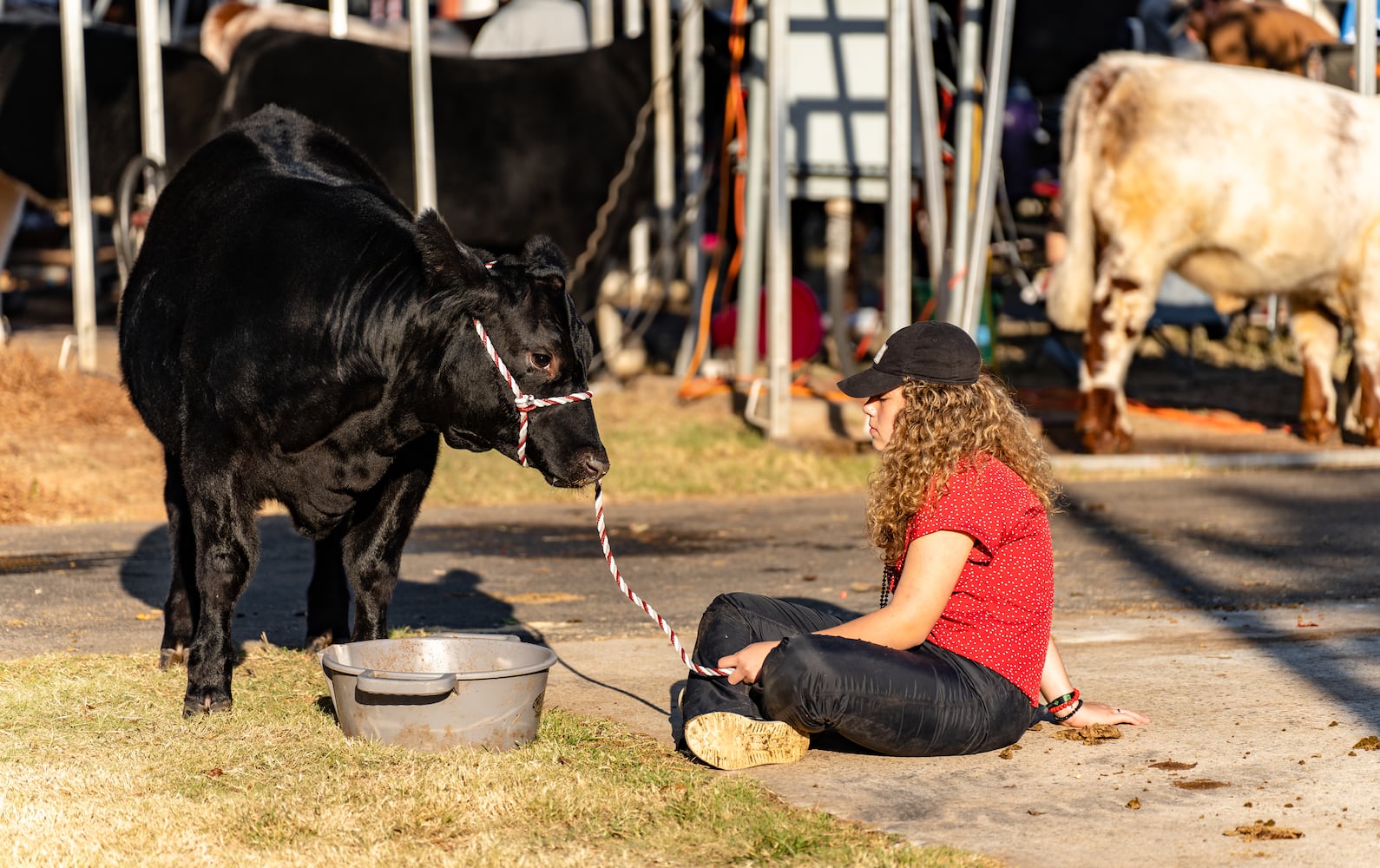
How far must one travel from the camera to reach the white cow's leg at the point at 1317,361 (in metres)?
9.77

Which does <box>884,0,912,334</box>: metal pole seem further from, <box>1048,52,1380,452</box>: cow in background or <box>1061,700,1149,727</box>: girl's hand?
<box>1061,700,1149,727</box>: girl's hand

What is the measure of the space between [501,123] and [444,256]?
7.24 meters

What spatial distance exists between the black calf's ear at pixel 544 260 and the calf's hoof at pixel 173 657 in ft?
5.65

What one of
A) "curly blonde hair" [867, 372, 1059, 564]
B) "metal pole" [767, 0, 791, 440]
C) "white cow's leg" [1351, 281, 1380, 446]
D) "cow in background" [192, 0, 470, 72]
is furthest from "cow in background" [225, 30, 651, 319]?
"curly blonde hair" [867, 372, 1059, 564]

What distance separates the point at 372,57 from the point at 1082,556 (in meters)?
6.38

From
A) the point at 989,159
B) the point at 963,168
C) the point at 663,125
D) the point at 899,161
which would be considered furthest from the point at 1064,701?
the point at 663,125

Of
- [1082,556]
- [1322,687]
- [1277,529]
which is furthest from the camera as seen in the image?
[1277,529]

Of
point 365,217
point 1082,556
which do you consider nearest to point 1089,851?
point 365,217

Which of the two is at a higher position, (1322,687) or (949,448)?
(949,448)

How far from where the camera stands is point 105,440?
31.4ft

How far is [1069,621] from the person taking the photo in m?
5.74

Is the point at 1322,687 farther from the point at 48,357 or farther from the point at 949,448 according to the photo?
the point at 48,357

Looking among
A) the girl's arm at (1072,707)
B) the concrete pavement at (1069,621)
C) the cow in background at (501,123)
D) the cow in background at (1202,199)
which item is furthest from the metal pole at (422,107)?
the girl's arm at (1072,707)

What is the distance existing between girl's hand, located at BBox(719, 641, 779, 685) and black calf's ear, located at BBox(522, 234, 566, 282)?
1.07 metres
